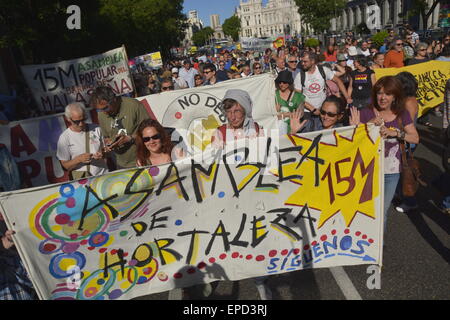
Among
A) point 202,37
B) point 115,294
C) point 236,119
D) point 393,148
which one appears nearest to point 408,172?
point 393,148

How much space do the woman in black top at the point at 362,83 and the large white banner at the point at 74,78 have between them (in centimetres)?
455

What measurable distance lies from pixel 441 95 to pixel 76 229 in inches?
283

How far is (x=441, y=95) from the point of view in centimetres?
684

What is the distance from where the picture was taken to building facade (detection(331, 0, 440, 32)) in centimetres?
4809

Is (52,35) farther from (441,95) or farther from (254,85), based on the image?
(441,95)

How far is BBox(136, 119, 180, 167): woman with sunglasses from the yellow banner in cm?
545

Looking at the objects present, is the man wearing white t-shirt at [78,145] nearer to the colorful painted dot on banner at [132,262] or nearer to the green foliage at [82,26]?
the colorful painted dot on banner at [132,262]

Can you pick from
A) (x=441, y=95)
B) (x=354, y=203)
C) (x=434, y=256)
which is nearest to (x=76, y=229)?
(x=354, y=203)

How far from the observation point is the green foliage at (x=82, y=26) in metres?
12.3

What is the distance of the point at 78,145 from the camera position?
375 cm

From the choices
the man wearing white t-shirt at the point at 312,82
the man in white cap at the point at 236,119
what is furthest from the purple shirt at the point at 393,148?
the man wearing white t-shirt at the point at 312,82

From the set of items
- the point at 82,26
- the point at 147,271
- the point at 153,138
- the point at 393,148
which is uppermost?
the point at 82,26

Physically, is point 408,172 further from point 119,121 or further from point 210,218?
point 119,121

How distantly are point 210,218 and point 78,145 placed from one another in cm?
197
